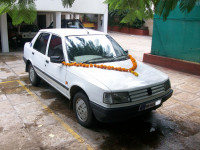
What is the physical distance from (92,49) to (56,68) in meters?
0.92

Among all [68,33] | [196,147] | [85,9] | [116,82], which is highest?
[85,9]

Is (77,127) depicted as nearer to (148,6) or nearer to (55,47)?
(55,47)

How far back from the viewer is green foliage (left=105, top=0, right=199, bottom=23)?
2562 mm

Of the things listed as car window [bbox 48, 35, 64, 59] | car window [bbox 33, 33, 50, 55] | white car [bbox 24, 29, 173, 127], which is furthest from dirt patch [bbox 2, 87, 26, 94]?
car window [bbox 48, 35, 64, 59]

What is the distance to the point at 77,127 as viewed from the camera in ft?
13.6

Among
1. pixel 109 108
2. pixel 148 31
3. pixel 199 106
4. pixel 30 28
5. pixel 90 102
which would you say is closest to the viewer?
pixel 109 108

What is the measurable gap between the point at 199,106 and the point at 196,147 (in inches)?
77.5

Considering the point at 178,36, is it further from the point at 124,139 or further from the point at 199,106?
the point at 124,139

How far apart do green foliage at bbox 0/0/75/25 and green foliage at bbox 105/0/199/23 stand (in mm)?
1478

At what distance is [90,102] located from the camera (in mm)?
3715

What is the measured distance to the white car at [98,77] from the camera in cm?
352

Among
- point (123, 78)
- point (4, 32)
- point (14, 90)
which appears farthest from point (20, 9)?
point (4, 32)

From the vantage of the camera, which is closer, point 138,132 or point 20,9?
point 20,9

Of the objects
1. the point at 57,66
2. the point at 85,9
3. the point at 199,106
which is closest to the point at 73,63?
the point at 57,66
